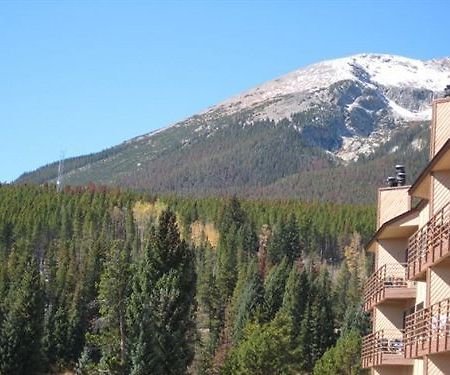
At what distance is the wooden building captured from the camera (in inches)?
979

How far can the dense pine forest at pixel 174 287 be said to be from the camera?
54750 millimetres

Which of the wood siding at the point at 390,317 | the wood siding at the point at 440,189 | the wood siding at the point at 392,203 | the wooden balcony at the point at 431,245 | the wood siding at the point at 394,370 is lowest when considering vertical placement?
the wood siding at the point at 394,370

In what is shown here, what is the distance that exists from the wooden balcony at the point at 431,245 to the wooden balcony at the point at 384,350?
527 centimetres

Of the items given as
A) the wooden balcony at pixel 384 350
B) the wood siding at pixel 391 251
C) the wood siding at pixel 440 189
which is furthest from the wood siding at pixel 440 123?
the wood siding at pixel 391 251

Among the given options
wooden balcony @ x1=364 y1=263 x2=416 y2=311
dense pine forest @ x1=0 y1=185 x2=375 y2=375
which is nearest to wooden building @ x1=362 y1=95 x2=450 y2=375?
wooden balcony @ x1=364 y1=263 x2=416 y2=311

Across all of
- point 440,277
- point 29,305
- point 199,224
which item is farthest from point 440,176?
point 199,224

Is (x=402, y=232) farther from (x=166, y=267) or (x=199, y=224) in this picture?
(x=199, y=224)

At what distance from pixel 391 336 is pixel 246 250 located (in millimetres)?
110727

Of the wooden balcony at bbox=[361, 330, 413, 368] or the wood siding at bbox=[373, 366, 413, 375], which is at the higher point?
the wooden balcony at bbox=[361, 330, 413, 368]

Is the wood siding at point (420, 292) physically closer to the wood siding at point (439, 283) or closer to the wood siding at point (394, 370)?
the wood siding at point (394, 370)

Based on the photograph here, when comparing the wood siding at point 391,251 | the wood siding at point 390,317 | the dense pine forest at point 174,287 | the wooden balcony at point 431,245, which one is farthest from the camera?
the dense pine forest at point 174,287

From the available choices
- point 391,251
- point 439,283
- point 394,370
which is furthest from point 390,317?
point 439,283

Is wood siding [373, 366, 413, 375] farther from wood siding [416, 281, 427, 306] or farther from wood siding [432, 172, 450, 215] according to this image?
wood siding [432, 172, 450, 215]

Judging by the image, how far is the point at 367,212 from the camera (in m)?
196
